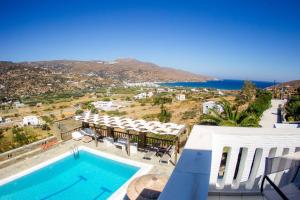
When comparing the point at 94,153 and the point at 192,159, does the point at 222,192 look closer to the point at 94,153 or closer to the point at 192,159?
the point at 192,159

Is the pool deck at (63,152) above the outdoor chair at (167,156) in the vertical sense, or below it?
below

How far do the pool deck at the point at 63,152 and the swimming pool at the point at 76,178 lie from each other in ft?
1.11

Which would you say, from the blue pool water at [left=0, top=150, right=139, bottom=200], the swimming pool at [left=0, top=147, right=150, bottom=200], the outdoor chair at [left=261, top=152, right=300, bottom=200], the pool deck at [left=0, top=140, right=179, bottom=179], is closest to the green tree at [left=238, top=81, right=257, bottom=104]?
the pool deck at [left=0, top=140, right=179, bottom=179]

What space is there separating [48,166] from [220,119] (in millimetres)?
8641

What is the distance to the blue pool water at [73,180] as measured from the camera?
24.7 feet

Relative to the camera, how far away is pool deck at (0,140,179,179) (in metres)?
8.45

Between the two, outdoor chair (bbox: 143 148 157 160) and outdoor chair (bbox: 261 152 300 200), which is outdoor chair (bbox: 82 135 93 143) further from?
outdoor chair (bbox: 261 152 300 200)

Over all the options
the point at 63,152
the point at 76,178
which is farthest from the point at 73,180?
the point at 63,152

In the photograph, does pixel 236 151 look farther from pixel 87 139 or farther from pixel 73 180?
pixel 87 139

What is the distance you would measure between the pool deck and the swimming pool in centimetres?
34

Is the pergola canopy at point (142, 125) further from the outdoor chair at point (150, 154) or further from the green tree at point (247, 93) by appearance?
the green tree at point (247, 93)

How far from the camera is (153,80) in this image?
143000 millimetres

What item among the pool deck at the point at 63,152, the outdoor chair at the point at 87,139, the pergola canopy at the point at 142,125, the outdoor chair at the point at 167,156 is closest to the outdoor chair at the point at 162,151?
the outdoor chair at the point at 167,156

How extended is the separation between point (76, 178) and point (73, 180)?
0.18 metres
